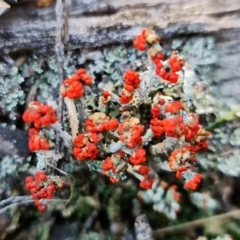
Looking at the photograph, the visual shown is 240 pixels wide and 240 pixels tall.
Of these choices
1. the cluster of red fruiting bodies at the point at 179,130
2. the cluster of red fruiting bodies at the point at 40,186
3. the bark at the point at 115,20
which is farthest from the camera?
the bark at the point at 115,20

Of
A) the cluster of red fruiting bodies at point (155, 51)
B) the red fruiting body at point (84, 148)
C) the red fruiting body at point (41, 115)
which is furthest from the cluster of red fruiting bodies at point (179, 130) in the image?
the red fruiting body at point (41, 115)

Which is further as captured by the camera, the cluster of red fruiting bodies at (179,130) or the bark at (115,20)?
the bark at (115,20)

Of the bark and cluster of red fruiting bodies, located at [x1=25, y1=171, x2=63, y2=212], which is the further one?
the bark

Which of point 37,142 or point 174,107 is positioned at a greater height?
point 174,107

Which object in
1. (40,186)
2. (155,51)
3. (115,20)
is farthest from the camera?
(115,20)

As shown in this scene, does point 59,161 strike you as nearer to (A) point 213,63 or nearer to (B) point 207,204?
(B) point 207,204

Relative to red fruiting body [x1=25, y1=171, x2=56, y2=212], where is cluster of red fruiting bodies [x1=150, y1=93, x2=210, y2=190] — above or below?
above

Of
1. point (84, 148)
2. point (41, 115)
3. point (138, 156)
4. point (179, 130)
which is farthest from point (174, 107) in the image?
point (41, 115)

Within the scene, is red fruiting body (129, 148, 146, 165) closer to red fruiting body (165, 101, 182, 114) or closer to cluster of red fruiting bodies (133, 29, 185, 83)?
red fruiting body (165, 101, 182, 114)

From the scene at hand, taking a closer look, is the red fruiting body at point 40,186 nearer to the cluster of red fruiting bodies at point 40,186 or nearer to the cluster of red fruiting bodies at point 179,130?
the cluster of red fruiting bodies at point 40,186

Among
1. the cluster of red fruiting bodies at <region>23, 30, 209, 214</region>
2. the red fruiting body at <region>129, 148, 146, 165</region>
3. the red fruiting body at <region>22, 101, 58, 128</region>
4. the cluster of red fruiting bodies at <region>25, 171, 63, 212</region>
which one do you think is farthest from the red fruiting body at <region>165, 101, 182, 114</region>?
the cluster of red fruiting bodies at <region>25, 171, 63, 212</region>

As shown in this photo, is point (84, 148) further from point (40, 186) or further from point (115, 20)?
point (115, 20)

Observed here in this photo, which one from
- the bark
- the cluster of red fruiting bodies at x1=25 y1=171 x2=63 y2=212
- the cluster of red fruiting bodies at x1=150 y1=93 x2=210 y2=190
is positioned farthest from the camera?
the bark
